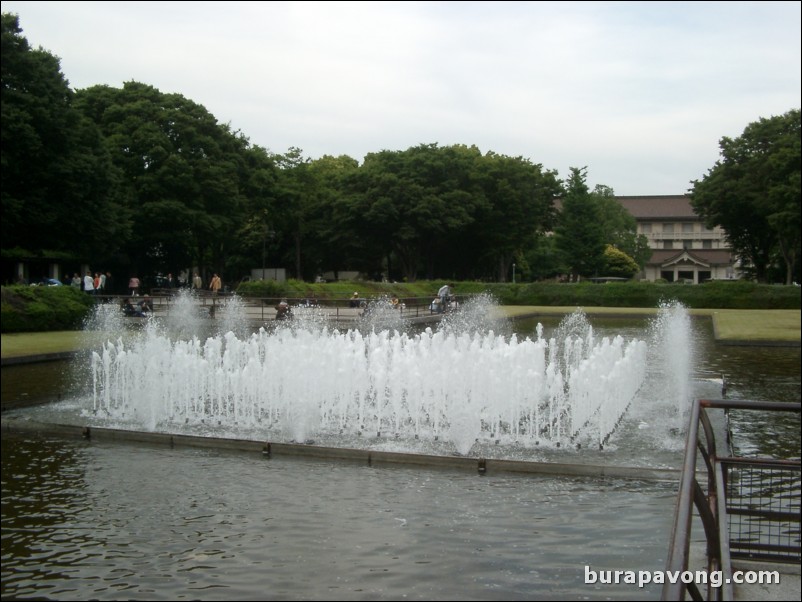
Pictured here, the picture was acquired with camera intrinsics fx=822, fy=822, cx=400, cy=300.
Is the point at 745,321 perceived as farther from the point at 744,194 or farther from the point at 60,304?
the point at 744,194

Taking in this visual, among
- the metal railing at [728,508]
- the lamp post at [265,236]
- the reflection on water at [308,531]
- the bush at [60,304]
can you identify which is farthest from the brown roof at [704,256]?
the metal railing at [728,508]

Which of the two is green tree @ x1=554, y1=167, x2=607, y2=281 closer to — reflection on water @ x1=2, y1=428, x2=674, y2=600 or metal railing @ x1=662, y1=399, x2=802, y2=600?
reflection on water @ x1=2, y1=428, x2=674, y2=600

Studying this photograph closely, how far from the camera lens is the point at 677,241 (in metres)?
91.2

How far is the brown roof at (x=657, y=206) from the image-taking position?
93.8 metres

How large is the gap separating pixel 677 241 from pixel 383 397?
83690mm

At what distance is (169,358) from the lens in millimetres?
14867

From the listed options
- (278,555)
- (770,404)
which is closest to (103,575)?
(278,555)

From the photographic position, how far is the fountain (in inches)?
463

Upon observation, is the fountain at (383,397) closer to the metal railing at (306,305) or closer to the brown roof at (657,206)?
the metal railing at (306,305)

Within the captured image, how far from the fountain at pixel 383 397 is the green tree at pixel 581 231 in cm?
4664

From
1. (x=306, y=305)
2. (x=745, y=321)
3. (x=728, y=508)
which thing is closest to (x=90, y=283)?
(x=306, y=305)

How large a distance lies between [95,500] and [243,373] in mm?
5990

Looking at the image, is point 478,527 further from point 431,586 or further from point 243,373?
point 243,373

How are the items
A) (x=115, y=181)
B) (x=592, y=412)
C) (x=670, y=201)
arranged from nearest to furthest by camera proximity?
1. (x=592, y=412)
2. (x=115, y=181)
3. (x=670, y=201)
